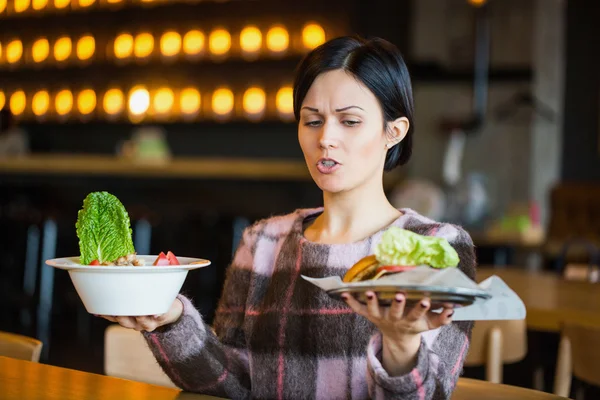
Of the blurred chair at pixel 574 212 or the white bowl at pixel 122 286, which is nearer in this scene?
the white bowl at pixel 122 286

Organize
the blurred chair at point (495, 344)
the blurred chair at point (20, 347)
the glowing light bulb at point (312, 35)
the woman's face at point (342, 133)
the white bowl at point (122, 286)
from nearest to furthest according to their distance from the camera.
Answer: the white bowl at point (122, 286) < the woman's face at point (342, 133) < the blurred chair at point (20, 347) < the blurred chair at point (495, 344) < the glowing light bulb at point (312, 35)

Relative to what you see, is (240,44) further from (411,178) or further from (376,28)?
(411,178)

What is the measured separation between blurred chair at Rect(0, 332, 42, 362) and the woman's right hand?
398mm

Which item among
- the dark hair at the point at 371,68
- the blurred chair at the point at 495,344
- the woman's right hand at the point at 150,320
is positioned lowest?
the blurred chair at the point at 495,344

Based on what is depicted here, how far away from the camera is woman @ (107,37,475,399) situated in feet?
4.39

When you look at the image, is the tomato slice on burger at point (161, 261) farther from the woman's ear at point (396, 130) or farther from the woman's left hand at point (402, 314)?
the woman's ear at point (396, 130)

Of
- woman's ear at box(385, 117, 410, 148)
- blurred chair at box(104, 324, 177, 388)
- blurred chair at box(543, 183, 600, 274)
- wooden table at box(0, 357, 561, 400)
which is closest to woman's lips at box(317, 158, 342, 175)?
woman's ear at box(385, 117, 410, 148)

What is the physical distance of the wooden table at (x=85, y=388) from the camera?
4.02ft

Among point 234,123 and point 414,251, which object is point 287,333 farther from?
point 234,123

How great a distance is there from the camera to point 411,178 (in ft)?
23.6

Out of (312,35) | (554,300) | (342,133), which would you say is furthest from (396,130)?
(312,35)

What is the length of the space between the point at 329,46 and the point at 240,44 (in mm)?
6440

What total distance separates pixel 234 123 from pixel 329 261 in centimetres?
634

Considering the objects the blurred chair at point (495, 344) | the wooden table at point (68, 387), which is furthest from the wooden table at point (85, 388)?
the blurred chair at point (495, 344)
